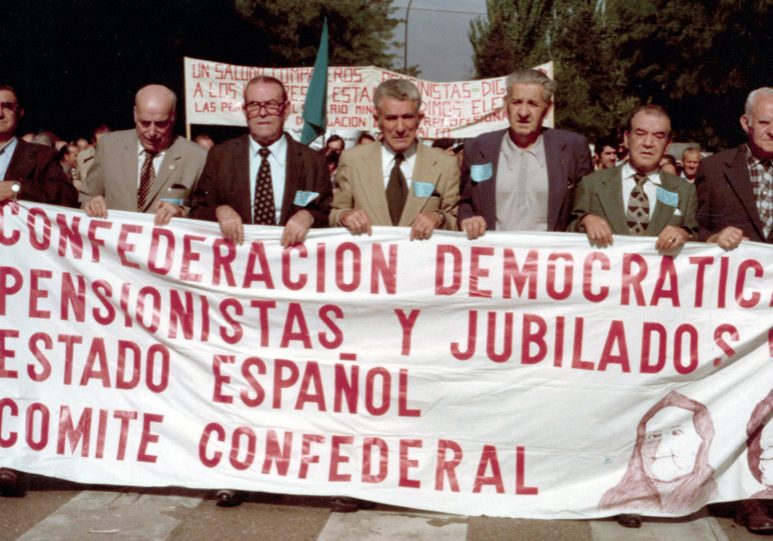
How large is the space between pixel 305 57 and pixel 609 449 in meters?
33.8

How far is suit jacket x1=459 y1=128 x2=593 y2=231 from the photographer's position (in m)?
5.74

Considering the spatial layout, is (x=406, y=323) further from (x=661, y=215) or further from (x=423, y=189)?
(x=661, y=215)

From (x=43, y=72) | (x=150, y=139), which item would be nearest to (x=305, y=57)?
(x=43, y=72)

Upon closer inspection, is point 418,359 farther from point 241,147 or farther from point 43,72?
point 43,72

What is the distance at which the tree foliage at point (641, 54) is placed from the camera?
33031 mm

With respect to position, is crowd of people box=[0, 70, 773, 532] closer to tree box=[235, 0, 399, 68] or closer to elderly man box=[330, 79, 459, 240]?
elderly man box=[330, 79, 459, 240]

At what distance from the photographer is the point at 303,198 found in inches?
222

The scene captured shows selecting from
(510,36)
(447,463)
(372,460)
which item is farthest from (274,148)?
(510,36)

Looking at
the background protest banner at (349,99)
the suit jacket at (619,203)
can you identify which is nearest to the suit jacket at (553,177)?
the suit jacket at (619,203)

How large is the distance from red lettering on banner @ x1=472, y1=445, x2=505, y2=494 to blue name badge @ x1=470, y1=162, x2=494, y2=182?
4.61 ft

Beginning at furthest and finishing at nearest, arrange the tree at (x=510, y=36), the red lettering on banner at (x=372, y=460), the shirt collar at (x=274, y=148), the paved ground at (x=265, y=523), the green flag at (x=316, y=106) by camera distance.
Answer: the tree at (x=510, y=36) < the green flag at (x=316, y=106) < the shirt collar at (x=274, y=148) < the red lettering on banner at (x=372, y=460) < the paved ground at (x=265, y=523)

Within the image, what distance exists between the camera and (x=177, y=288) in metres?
5.54

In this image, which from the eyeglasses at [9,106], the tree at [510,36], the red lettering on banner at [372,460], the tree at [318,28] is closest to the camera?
the red lettering on banner at [372,460]

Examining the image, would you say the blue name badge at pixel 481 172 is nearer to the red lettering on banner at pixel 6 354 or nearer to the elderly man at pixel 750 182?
the elderly man at pixel 750 182
